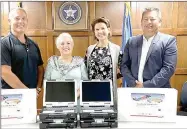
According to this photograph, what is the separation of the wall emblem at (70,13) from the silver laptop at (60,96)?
2.06 meters

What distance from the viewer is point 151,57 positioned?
6.55 ft

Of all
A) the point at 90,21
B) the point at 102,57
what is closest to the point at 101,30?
the point at 102,57

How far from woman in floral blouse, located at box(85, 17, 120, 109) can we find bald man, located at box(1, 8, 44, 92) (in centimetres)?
47

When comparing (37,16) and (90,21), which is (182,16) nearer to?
(90,21)

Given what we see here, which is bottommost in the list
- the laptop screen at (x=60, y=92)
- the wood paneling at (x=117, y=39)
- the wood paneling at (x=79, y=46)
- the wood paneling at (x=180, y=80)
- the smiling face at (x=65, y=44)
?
the wood paneling at (x=180, y=80)

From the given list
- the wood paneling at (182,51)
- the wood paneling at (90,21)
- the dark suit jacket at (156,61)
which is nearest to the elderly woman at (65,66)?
the dark suit jacket at (156,61)

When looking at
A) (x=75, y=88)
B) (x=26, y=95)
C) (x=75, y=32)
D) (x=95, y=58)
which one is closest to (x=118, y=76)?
(x=95, y=58)

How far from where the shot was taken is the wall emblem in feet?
11.5

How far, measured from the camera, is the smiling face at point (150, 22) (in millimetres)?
1981

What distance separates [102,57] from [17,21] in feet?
2.44

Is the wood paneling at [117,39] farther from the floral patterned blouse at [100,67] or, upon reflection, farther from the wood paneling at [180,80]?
the floral patterned blouse at [100,67]

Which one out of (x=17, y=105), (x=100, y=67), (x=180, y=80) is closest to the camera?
(x=17, y=105)

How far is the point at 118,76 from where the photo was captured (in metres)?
2.16

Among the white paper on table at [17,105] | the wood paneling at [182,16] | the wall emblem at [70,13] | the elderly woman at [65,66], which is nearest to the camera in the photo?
the white paper on table at [17,105]
